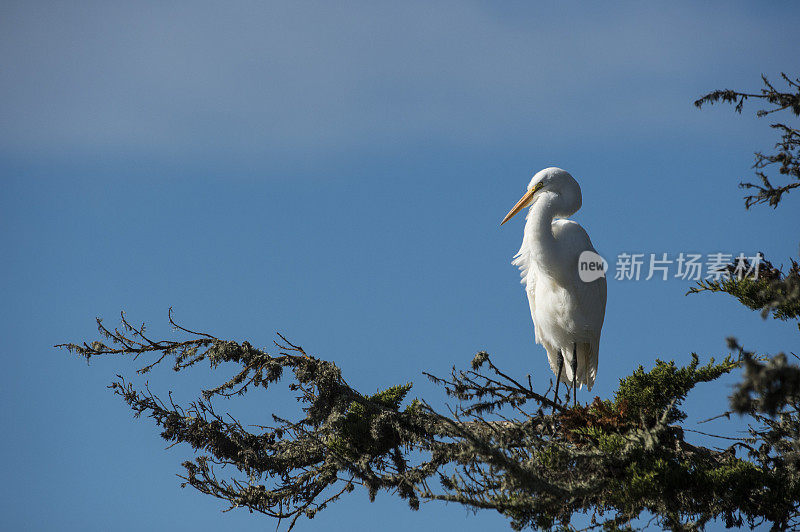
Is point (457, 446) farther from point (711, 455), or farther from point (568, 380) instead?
point (568, 380)

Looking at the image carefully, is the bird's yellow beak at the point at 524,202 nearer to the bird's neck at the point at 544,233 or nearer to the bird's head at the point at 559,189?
the bird's head at the point at 559,189

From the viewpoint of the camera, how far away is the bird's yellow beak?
24.0 ft

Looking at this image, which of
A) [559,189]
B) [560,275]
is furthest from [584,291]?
[559,189]

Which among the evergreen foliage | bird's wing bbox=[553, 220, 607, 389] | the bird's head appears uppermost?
the bird's head

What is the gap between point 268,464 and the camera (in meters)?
5.26

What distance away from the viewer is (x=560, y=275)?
7.14 meters

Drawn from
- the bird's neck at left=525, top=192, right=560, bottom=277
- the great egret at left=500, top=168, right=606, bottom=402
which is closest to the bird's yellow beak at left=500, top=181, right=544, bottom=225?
the great egret at left=500, top=168, right=606, bottom=402

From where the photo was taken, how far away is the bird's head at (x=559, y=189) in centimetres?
709

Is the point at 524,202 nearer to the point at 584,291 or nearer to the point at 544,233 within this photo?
the point at 544,233

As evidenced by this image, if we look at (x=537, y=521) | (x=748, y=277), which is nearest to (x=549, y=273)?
(x=748, y=277)

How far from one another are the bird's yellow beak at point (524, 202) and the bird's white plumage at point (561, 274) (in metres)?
0.02

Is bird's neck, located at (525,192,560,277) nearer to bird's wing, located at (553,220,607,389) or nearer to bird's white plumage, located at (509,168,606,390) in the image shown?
bird's white plumage, located at (509,168,606,390)

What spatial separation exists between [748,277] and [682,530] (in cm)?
186

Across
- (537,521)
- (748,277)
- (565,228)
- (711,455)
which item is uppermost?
(565,228)
